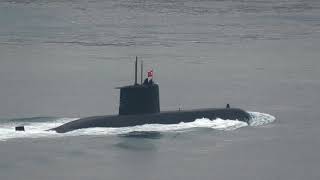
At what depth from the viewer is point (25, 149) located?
3991 centimetres

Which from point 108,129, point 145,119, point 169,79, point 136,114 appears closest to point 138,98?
point 136,114

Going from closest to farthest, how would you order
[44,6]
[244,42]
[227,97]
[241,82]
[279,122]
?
[279,122]
[227,97]
[241,82]
[244,42]
[44,6]

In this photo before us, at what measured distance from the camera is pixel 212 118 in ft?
147

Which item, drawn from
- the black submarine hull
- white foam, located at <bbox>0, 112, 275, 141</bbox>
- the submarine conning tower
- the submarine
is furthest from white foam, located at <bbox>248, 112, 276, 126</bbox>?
the submarine conning tower

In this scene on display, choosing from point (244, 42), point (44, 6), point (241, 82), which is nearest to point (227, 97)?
point (241, 82)

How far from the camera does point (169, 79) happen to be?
61.7m

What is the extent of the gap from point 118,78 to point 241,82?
699 cm

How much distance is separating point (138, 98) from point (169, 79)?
1854 centimetres

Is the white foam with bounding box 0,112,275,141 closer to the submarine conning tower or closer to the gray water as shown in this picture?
the gray water

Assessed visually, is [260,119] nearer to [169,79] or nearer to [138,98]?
[138,98]

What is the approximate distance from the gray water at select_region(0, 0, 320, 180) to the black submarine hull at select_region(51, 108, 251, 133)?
36.5 inches

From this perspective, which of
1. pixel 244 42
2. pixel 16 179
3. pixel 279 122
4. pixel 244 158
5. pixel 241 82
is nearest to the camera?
pixel 16 179

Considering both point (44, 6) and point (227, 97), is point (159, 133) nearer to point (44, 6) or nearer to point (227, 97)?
point (227, 97)

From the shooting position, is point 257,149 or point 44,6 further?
point 44,6
